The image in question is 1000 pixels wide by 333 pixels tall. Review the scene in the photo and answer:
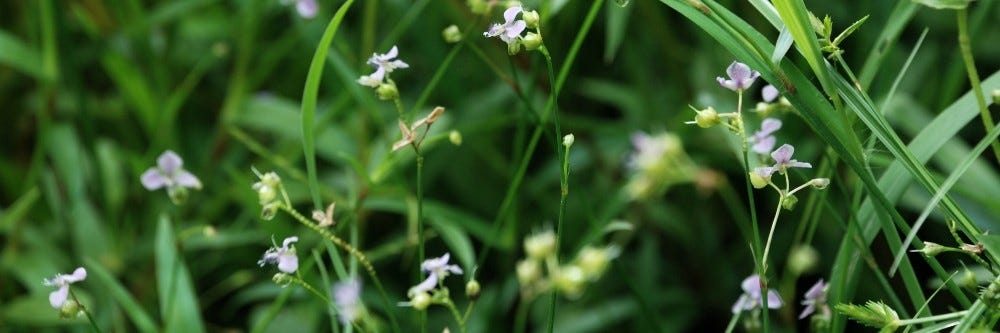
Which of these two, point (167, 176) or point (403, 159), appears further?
point (403, 159)

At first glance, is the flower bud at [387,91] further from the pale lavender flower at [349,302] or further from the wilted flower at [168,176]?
the wilted flower at [168,176]

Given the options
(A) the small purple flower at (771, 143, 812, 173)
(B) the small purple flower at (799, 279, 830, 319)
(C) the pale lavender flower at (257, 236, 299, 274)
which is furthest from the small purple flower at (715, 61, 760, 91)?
(C) the pale lavender flower at (257, 236, 299, 274)

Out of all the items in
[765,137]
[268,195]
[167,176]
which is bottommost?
[765,137]

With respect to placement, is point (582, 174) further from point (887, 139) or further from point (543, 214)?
point (887, 139)

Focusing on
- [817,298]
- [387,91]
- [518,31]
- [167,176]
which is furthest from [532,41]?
[167,176]

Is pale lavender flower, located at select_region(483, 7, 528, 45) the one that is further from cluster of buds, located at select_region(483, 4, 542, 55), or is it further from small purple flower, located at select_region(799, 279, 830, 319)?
small purple flower, located at select_region(799, 279, 830, 319)

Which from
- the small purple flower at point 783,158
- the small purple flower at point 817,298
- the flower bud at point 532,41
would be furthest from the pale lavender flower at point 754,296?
the flower bud at point 532,41

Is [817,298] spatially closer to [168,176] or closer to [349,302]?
[349,302]

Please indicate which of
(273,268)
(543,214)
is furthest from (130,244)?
(543,214)
